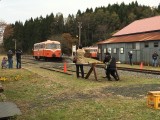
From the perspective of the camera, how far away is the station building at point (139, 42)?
4250 cm

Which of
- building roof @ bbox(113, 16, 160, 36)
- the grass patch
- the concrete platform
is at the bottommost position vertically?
the grass patch

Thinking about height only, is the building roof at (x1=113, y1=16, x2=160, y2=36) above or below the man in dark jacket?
above

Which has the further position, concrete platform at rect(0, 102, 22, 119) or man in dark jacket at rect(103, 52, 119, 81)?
man in dark jacket at rect(103, 52, 119, 81)

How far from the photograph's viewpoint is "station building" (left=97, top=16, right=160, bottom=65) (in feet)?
139

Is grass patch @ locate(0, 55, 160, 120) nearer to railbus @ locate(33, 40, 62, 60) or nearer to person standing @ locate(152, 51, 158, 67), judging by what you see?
person standing @ locate(152, 51, 158, 67)

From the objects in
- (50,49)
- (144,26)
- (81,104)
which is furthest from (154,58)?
(81,104)

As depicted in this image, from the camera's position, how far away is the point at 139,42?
1754 inches

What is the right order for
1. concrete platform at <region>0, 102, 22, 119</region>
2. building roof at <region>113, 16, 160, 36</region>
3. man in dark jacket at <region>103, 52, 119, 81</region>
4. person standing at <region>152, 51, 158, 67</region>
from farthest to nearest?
building roof at <region>113, 16, 160, 36</region>, person standing at <region>152, 51, 158, 67</region>, man in dark jacket at <region>103, 52, 119, 81</region>, concrete platform at <region>0, 102, 22, 119</region>

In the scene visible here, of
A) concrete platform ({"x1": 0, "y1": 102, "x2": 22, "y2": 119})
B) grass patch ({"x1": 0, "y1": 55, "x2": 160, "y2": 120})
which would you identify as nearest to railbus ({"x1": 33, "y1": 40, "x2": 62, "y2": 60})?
grass patch ({"x1": 0, "y1": 55, "x2": 160, "y2": 120})

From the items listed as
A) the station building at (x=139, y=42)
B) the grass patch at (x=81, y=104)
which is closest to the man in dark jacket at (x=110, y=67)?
the grass patch at (x=81, y=104)

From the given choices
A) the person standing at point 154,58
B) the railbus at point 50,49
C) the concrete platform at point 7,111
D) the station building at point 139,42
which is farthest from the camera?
the railbus at point 50,49

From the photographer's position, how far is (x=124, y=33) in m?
53.4

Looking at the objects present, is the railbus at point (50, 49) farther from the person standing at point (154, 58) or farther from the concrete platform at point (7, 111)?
the concrete platform at point (7, 111)

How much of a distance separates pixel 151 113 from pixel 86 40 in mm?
94772
